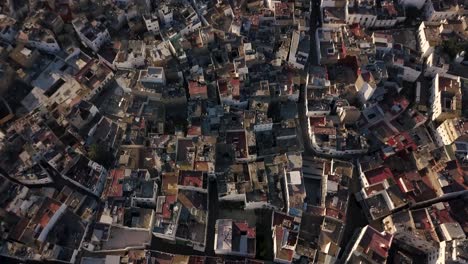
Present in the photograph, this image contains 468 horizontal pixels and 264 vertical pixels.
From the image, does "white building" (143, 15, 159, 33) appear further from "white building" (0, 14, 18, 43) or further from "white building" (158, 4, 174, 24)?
"white building" (0, 14, 18, 43)

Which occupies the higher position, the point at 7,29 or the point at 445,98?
the point at 7,29

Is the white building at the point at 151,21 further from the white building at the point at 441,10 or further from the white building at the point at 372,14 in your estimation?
the white building at the point at 441,10

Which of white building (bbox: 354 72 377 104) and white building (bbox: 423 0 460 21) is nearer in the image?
white building (bbox: 354 72 377 104)

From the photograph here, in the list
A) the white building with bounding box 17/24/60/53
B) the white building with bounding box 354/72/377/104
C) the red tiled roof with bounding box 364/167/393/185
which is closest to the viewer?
the red tiled roof with bounding box 364/167/393/185

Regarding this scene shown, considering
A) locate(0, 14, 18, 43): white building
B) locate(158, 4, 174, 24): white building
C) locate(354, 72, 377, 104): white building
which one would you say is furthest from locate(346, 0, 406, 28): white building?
locate(0, 14, 18, 43): white building

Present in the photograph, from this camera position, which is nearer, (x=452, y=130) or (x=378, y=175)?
(x=378, y=175)

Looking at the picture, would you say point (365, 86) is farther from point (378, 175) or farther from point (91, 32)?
point (91, 32)

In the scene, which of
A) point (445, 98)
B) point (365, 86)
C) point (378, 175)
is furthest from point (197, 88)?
point (445, 98)

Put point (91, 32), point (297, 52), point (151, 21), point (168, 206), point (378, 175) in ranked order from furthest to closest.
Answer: point (151, 21) < point (91, 32) < point (297, 52) < point (378, 175) < point (168, 206)

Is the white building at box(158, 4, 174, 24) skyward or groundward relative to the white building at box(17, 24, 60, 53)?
skyward

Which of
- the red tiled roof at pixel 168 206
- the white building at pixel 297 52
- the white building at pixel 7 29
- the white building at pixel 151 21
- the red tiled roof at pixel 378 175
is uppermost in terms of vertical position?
the white building at pixel 151 21

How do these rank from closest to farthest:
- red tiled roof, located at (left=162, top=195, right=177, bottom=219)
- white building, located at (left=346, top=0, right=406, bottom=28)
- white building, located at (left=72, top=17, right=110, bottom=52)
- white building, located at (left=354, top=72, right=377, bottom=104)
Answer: red tiled roof, located at (left=162, top=195, right=177, bottom=219) → white building, located at (left=354, top=72, right=377, bottom=104) → white building, located at (left=72, top=17, right=110, bottom=52) → white building, located at (left=346, top=0, right=406, bottom=28)

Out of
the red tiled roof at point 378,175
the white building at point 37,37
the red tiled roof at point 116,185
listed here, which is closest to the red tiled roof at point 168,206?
the red tiled roof at point 116,185
